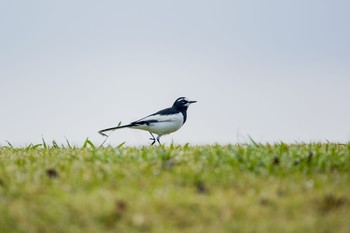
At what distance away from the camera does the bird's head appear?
18922mm

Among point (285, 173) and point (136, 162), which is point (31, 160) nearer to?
point (136, 162)

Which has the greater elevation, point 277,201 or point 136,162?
point 136,162

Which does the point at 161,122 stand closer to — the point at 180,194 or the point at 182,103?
the point at 182,103

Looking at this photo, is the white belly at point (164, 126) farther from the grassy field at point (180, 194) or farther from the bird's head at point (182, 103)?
the grassy field at point (180, 194)

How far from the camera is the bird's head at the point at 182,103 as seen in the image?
18922 mm

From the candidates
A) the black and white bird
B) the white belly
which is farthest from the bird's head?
the white belly

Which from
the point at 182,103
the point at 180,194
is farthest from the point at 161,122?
the point at 180,194

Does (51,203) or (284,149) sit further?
(284,149)

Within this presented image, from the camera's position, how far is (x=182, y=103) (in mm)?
18938

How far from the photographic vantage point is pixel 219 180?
Answer: 9266mm

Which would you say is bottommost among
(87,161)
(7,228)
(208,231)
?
(208,231)

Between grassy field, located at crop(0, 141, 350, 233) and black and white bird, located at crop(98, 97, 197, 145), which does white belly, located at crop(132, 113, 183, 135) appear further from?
grassy field, located at crop(0, 141, 350, 233)

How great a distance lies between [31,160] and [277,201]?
4761 millimetres

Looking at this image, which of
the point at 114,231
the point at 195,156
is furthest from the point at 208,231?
the point at 195,156
